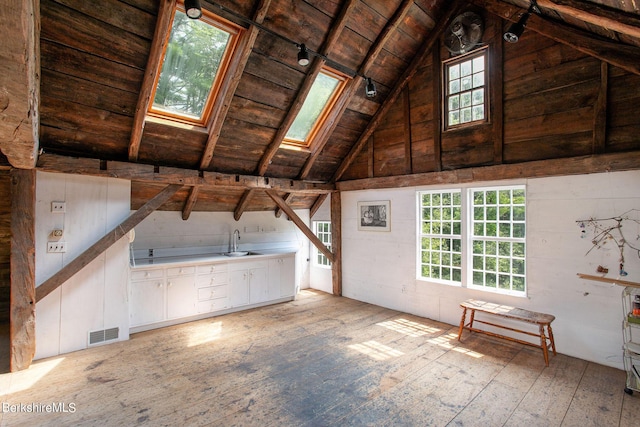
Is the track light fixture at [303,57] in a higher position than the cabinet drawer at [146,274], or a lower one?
higher

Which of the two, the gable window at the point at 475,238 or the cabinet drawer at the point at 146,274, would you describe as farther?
the cabinet drawer at the point at 146,274

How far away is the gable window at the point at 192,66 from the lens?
3273 millimetres

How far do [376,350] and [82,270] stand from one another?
373 cm

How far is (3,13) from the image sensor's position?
38.6 inches

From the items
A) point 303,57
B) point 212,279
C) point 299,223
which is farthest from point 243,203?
point 303,57

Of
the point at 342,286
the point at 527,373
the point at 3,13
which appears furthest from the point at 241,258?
the point at 3,13

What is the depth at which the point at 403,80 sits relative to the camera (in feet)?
16.7

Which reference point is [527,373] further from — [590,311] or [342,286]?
[342,286]

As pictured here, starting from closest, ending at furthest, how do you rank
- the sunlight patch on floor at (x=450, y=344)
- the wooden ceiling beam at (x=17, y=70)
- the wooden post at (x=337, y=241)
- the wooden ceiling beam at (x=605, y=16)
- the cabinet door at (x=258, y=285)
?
the wooden ceiling beam at (x=17, y=70)
the wooden ceiling beam at (x=605, y=16)
the sunlight patch on floor at (x=450, y=344)
the cabinet door at (x=258, y=285)
the wooden post at (x=337, y=241)

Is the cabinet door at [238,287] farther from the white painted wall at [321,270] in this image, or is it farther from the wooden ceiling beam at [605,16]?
the wooden ceiling beam at [605,16]

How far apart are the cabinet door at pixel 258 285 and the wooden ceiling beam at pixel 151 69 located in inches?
107

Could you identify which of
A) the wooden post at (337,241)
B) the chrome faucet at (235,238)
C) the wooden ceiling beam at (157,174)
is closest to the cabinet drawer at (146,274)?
the wooden ceiling beam at (157,174)

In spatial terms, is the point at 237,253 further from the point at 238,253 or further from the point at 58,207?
the point at 58,207

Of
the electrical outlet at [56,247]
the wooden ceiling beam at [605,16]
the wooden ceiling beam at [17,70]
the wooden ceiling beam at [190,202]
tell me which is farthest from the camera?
the wooden ceiling beam at [190,202]
